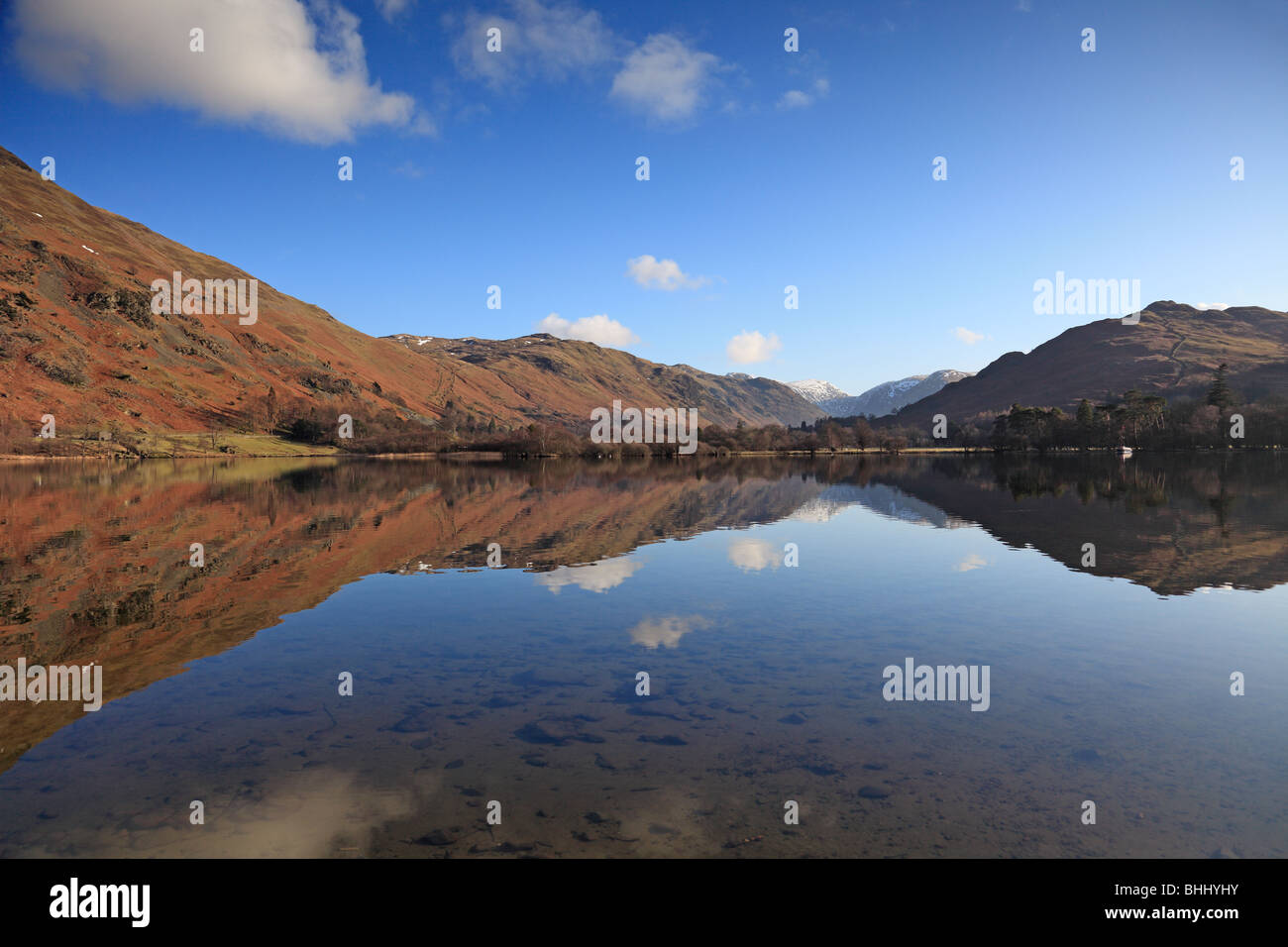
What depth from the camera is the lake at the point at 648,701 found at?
827cm

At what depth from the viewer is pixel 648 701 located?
12.5 m

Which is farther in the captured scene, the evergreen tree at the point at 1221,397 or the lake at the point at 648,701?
the evergreen tree at the point at 1221,397

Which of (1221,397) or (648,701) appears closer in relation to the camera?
(648,701)

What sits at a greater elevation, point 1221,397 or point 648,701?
point 1221,397

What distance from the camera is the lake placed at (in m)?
8.27

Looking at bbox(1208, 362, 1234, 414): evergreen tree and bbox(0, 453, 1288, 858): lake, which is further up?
bbox(1208, 362, 1234, 414): evergreen tree

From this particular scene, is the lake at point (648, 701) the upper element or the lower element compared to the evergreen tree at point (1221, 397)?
lower

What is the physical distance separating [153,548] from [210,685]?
2000 centimetres

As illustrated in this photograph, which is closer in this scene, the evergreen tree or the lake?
the lake
